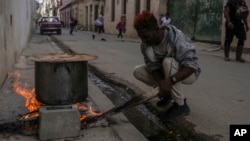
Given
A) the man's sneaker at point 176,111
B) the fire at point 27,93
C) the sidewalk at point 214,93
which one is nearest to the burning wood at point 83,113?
the fire at point 27,93

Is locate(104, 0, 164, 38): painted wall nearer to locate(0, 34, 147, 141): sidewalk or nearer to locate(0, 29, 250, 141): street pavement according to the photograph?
locate(0, 29, 250, 141): street pavement

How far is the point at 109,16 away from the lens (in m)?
34.3

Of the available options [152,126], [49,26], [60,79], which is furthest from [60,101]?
[49,26]

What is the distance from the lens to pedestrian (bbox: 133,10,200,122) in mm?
3750

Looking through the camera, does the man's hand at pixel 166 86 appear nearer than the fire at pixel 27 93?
Yes

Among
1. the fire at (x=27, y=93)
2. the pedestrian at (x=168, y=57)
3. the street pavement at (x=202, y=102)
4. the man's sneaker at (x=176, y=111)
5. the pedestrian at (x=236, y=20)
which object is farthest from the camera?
the pedestrian at (x=236, y=20)

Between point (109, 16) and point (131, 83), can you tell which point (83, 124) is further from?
point (109, 16)

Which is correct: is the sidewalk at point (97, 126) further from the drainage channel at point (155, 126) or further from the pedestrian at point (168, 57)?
the pedestrian at point (168, 57)

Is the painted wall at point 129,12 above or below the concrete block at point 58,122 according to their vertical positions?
above

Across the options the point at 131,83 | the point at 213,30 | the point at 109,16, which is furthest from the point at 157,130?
the point at 109,16

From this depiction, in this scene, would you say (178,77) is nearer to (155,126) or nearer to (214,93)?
(155,126)

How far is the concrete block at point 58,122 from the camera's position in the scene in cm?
362

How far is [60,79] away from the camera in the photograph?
413 centimetres

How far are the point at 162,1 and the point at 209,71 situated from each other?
14.1 meters
